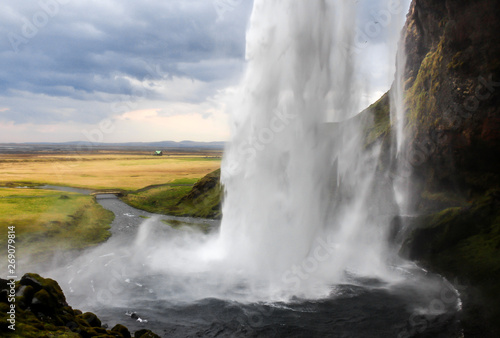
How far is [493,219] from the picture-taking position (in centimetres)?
3105

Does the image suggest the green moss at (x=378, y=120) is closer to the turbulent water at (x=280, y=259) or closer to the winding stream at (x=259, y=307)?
the turbulent water at (x=280, y=259)

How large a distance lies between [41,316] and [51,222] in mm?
33488

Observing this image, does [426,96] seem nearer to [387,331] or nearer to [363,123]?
[363,123]

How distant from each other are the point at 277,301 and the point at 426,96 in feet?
104

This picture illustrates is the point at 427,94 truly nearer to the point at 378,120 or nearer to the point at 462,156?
the point at 462,156

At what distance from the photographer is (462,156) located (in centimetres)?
3412

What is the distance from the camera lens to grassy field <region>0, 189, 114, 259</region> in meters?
39.3

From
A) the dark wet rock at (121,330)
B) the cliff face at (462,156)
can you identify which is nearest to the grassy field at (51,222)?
the dark wet rock at (121,330)

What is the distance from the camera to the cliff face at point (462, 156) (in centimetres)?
2977

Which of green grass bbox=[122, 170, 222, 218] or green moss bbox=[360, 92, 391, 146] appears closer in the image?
green moss bbox=[360, 92, 391, 146]

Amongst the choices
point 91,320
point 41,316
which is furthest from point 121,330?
point 41,316

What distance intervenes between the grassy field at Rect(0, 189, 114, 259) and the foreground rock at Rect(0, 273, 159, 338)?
739 inches

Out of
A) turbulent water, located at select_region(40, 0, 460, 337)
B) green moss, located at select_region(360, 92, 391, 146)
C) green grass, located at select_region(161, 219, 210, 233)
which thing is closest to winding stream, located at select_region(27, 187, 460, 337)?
turbulent water, located at select_region(40, 0, 460, 337)

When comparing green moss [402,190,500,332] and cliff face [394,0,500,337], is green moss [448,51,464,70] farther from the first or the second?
green moss [402,190,500,332]
